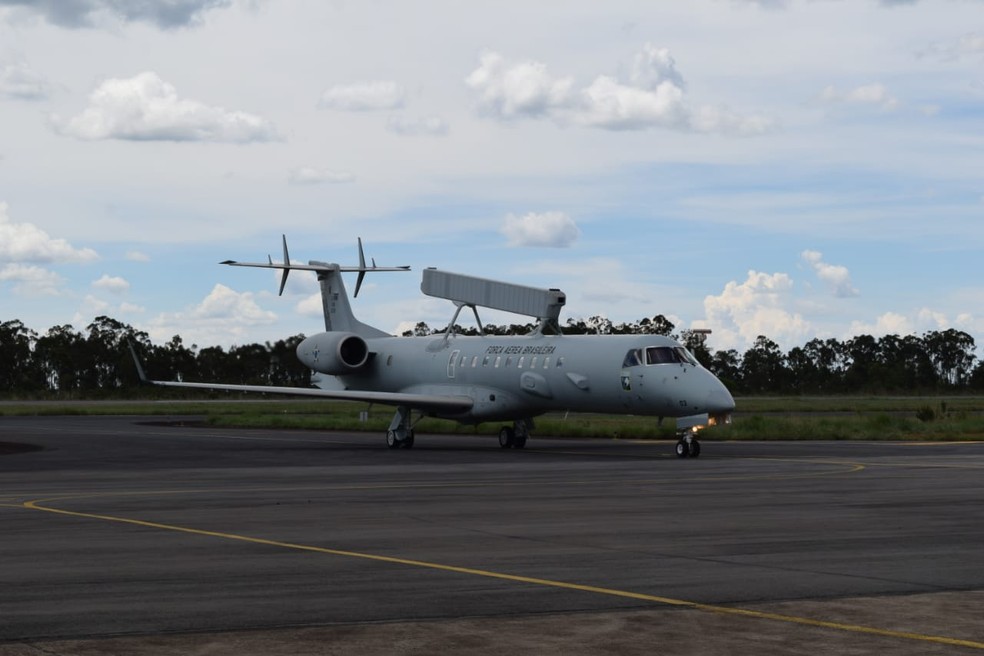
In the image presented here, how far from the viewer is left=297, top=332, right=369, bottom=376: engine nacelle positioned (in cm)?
4681

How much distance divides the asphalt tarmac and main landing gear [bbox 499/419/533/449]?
12094 millimetres

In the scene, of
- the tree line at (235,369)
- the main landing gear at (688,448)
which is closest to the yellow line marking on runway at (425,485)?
the main landing gear at (688,448)

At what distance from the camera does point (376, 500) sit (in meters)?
21.5

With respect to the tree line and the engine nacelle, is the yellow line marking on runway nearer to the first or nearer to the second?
the engine nacelle

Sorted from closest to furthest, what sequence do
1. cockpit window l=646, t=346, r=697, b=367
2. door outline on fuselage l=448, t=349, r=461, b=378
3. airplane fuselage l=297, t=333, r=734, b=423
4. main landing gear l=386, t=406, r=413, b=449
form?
1. airplane fuselage l=297, t=333, r=734, b=423
2. cockpit window l=646, t=346, r=697, b=367
3. main landing gear l=386, t=406, r=413, b=449
4. door outline on fuselage l=448, t=349, r=461, b=378

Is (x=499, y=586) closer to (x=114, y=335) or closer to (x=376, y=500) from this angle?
(x=376, y=500)

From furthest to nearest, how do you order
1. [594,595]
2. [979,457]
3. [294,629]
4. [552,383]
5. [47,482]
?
[552,383]
[979,457]
[47,482]
[594,595]
[294,629]

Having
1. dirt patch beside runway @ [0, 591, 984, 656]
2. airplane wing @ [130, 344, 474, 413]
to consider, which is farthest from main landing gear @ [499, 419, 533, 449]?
dirt patch beside runway @ [0, 591, 984, 656]

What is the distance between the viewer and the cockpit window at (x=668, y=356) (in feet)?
118

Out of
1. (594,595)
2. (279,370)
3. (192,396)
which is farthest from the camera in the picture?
(279,370)

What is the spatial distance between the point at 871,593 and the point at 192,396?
12264 centimetres

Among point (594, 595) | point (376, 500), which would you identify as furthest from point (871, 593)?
point (376, 500)

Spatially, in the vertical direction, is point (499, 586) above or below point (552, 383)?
below

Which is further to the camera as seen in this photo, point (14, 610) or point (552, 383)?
point (552, 383)
